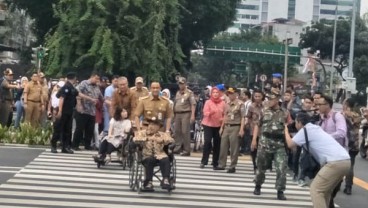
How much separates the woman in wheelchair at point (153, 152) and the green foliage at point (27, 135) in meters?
7.68

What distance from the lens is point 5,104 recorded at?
24.6 metres

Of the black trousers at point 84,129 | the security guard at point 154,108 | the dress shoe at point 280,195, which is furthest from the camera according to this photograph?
the black trousers at point 84,129

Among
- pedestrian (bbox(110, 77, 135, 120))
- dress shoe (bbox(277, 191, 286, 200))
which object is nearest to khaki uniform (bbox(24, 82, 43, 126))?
pedestrian (bbox(110, 77, 135, 120))

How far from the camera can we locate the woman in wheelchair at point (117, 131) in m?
17.1

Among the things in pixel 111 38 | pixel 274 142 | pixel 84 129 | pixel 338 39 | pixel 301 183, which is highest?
pixel 338 39

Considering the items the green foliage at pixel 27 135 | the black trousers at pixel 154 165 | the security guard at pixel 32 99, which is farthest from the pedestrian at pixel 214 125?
the security guard at pixel 32 99

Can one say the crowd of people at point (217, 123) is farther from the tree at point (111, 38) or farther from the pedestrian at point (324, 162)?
the tree at point (111, 38)

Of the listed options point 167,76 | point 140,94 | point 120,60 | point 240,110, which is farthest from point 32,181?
point 167,76

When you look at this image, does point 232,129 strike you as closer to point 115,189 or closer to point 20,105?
point 115,189

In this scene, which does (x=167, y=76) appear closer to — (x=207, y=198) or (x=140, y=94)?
(x=140, y=94)

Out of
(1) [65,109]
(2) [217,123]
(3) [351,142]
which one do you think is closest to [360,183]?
Answer: (3) [351,142]

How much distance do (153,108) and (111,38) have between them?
1417 cm

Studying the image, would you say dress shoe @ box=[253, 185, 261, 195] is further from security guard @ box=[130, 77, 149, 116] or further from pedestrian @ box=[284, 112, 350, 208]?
pedestrian @ box=[284, 112, 350, 208]

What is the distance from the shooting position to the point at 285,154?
1452 centimetres
